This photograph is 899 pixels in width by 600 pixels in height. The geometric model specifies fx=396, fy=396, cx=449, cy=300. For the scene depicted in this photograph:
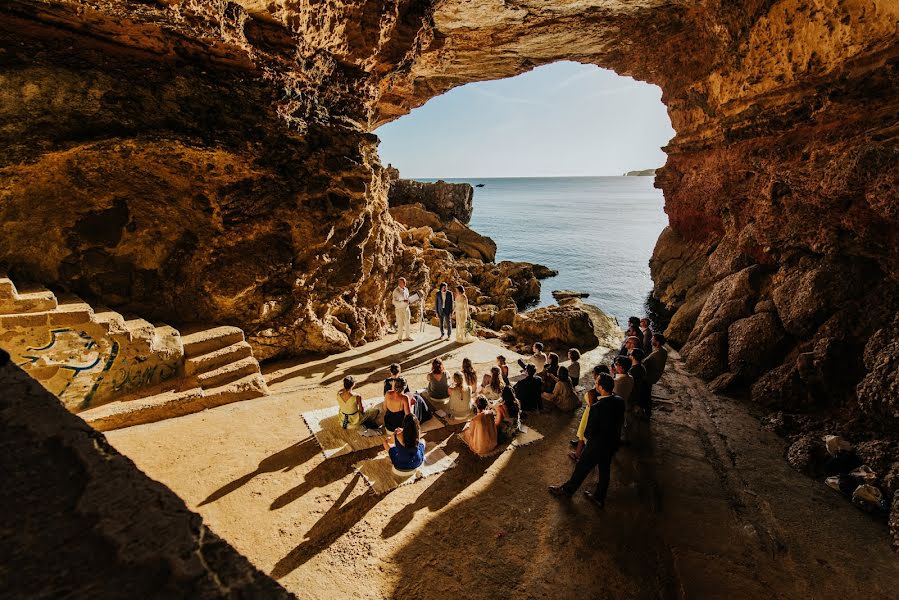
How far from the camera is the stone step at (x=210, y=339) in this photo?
7.52 metres

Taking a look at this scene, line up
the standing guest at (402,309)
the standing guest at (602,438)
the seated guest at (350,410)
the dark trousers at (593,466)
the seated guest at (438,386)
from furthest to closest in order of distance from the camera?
the standing guest at (402,309), the seated guest at (438,386), the seated guest at (350,410), the dark trousers at (593,466), the standing guest at (602,438)

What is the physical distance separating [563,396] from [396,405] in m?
3.81

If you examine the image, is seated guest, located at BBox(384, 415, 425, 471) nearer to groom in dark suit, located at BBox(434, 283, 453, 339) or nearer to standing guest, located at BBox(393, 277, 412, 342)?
standing guest, located at BBox(393, 277, 412, 342)

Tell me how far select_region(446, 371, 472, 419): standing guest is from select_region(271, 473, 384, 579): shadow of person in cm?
230

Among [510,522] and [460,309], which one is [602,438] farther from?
[460,309]

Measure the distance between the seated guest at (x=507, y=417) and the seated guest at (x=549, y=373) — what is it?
1.60 meters

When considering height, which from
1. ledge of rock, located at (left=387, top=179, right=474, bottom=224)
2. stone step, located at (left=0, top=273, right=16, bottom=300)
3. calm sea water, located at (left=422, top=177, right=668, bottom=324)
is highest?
ledge of rock, located at (left=387, top=179, right=474, bottom=224)

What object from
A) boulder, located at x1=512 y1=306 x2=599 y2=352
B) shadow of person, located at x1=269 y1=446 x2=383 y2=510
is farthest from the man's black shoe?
boulder, located at x1=512 y1=306 x2=599 y2=352

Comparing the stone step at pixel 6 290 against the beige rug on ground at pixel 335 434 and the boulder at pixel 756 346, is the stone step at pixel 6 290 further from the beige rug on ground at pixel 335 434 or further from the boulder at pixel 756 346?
the boulder at pixel 756 346

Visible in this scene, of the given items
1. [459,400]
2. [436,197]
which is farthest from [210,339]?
[436,197]

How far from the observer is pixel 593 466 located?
5461mm

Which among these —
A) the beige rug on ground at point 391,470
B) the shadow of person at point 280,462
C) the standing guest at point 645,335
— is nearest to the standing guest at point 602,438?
the beige rug on ground at point 391,470

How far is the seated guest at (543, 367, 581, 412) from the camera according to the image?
8203mm

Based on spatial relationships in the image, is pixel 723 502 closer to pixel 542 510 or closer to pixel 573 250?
pixel 542 510
